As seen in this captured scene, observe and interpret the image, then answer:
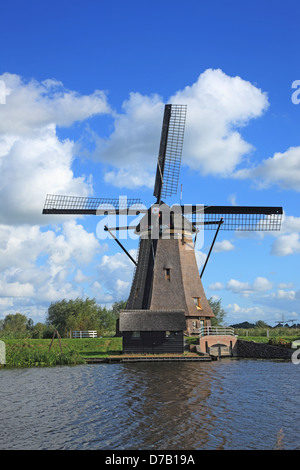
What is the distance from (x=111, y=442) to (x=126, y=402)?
5401mm

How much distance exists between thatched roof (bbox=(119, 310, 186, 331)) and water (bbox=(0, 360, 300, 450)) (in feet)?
26.0

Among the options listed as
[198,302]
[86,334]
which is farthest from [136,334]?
[86,334]

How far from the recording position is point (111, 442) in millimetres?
12961

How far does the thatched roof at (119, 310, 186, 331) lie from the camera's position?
3609cm

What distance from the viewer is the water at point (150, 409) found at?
13.1 metres

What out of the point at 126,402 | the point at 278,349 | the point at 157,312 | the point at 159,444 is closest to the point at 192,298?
the point at 157,312

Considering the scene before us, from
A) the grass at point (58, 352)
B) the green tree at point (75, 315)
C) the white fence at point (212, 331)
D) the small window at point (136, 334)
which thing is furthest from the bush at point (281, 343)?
the green tree at point (75, 315)

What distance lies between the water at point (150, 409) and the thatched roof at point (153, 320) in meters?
7.92

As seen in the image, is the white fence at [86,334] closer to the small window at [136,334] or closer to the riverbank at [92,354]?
the riverbank at [92,354]

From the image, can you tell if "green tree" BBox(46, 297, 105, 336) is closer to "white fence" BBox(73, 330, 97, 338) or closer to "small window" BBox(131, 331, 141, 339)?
"white fence" BBox(73, 330, 97, 338)

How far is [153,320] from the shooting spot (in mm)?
36594

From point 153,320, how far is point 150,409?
1979 cm

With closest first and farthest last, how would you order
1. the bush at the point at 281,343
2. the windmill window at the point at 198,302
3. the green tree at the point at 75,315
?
1. the bush at the point at 281,343
2. the windmill window at the point at 198,302
3. the green tree at the point at 75,315
